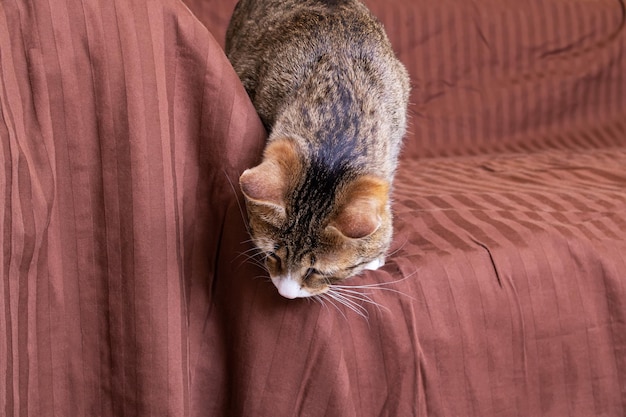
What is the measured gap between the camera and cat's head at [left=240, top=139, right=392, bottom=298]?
103cm

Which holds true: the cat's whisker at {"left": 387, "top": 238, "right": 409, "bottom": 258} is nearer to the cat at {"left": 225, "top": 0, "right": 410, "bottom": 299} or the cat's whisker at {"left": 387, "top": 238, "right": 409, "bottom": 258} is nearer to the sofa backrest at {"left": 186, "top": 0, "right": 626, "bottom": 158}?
the cat at {"left": 225, "top": 0, "right": 410, "bottom": 299}

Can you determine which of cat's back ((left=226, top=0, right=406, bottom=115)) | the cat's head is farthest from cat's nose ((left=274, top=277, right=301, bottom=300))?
cat's back ((left=226, top=0, right=406, bottom=115))

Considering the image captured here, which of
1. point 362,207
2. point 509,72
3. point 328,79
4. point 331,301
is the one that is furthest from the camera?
point 509,72

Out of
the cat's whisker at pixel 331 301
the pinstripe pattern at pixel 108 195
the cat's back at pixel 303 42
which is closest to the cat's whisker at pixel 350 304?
the cat's whisker at pixel 331 301

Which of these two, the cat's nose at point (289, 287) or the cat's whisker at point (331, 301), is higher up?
the cat's nose at point (289, 287)

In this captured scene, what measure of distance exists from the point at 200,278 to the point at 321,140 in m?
0.34

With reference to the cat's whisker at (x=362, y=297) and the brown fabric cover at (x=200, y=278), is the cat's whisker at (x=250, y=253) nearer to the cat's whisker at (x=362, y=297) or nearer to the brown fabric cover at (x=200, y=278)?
the brown fabric cover at (x=200, y=278)

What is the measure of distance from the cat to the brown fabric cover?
3.3 inches

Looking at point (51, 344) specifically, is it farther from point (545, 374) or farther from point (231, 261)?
point (545, 374)

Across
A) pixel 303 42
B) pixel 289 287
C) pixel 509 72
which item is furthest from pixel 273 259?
pixel 509 72

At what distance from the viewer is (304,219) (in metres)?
1.05

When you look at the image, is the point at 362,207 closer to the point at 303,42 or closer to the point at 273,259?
the point at 273,259

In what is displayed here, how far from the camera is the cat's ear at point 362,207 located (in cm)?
96

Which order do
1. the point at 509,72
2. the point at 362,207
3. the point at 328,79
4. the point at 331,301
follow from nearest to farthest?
1. the point at 362,207
2. the point at 331,301
3. the point at 328,79
4. the point at 509,72
